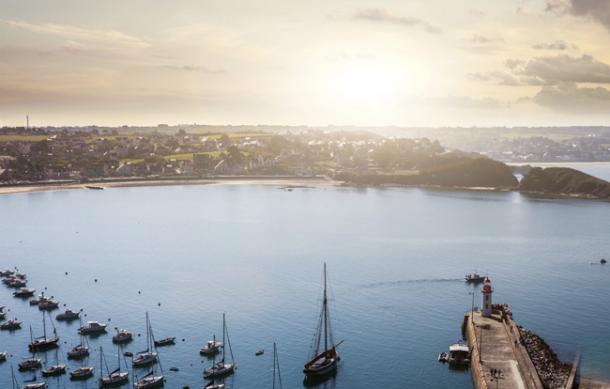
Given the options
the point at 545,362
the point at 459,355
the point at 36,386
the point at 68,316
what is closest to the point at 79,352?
the point at 36,386

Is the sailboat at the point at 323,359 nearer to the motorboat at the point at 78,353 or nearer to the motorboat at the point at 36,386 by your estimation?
the motorboat at the point at 78,353

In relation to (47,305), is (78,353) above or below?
below

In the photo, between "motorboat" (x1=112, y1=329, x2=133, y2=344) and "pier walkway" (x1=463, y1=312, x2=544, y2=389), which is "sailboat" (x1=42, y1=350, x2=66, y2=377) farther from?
"pier walkway" (x1=463, y1=312, x2=544, y2=389)

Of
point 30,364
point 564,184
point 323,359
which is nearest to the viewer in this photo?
point 323,359

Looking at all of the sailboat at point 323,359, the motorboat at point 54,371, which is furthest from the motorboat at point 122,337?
the sailboat at point 323,359

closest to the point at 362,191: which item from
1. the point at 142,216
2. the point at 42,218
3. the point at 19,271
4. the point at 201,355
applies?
the point at 142,216

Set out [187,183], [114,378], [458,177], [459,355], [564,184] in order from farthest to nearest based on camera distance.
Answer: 1. [187,183]
2. [458,177]
3. [564,184]
4. [459,355]
5. [114,378]

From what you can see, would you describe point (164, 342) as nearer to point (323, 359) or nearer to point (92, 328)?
point (92, 328)
